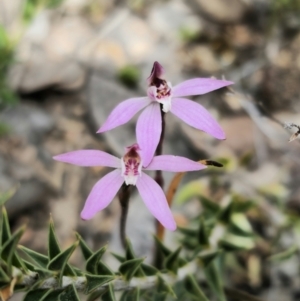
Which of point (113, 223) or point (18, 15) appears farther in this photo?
point (18, 15)

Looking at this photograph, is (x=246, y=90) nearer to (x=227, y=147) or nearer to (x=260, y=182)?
(x=227, y=147)

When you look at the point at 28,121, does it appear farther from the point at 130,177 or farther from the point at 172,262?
the point at 130,177

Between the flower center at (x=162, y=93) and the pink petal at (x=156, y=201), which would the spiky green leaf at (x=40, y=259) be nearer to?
the pink petal at (x=156, y=201)

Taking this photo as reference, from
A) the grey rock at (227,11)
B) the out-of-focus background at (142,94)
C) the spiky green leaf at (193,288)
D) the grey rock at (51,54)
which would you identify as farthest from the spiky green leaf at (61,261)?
the grey rock at (227,11)

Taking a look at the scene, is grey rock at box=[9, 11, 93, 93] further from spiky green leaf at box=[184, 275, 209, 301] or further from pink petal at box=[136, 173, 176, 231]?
pink petal at box=[136, 173, 176, 231]

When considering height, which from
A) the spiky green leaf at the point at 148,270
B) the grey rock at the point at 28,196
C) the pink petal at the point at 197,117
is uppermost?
the pink petal at the point at 197,117

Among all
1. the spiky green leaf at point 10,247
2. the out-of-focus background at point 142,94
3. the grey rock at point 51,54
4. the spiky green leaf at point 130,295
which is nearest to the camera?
the spiky green leaf at point 10,247

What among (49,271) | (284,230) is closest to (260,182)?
(284,230)

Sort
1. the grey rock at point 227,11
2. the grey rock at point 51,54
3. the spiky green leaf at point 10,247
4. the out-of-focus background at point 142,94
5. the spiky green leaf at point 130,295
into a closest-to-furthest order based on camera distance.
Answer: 1. the spiky green leaf at point 10,247
2. the spiky green leaf at point 130,295
3. the out-of-focus background at point 142,94
4. the grey rock at point 51,54
5. the grey rock at point 227,11

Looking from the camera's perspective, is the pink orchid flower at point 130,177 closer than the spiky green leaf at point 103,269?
Yes
